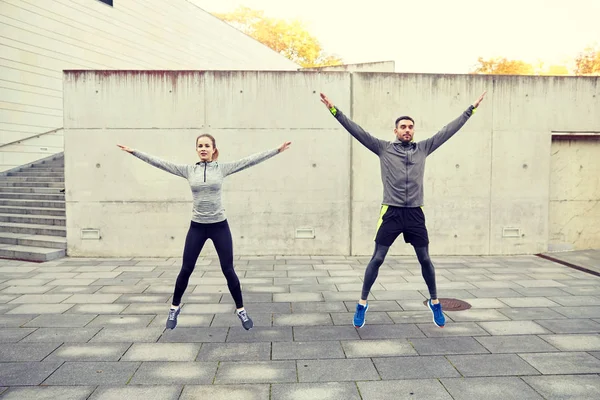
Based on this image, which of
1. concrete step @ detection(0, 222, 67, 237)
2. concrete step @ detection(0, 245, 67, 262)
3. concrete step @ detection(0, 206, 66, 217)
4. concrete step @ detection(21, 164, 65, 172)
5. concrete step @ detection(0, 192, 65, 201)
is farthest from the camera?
concrete step @ detection(21, 164, 65, 172)

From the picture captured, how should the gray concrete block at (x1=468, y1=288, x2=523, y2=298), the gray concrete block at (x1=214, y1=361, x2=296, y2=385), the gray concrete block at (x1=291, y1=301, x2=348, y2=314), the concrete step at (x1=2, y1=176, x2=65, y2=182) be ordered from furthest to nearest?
the concrete step at (x1=2, y1=176, x2=65, y2=182) → the gray concrete block at (x1=468, y1=288, x2=523, y2=298) → the gray concrete block at (x1=291, y1=301, x2=348, y2=314) → the gray concrete block at (x1=214, y1=361, x2=296, y2=385)

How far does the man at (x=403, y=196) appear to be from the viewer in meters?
4.52

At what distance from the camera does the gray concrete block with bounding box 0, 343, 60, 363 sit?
380cm

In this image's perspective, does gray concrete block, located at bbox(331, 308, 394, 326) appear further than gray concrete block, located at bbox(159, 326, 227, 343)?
Yes

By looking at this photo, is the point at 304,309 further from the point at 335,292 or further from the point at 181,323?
the point at 181,323

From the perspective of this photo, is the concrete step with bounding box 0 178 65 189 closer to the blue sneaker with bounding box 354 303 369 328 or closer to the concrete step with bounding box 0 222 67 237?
the concrete step with bounding box 0 222 67 237

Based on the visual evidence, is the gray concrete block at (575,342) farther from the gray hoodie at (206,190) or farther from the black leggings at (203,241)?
the gray hoodie at (206,190)

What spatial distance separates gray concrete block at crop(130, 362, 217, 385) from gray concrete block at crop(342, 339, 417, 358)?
4.07 ft

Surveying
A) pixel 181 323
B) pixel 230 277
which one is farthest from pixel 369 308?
pixel 181 323

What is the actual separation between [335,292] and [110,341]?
2945mm

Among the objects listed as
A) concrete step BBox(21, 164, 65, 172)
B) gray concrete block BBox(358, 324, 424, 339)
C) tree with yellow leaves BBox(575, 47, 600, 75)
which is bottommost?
gray concrete block BBox(358, 324, 424, 339)

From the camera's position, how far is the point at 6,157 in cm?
1340

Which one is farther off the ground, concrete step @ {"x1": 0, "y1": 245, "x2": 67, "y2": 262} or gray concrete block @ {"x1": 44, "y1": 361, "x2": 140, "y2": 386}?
concrete step @ {"x1": 0, "y1": 245, "x2": 67, "y2": 262}

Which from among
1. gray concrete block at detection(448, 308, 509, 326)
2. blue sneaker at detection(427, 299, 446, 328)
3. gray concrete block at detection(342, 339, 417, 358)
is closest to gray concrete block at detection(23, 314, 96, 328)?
gray concrete block at detection(342, 339, 417, 358)
